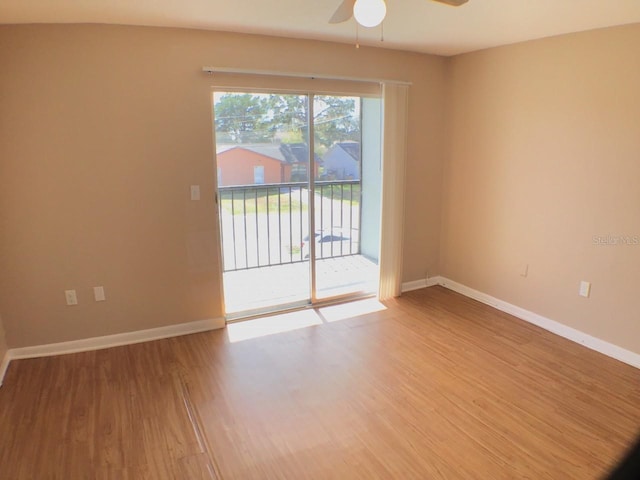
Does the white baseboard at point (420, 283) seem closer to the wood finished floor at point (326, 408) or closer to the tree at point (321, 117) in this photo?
the wood finished floor at point (326, 408)

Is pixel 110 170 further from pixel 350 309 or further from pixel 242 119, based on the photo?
pixel 350 309

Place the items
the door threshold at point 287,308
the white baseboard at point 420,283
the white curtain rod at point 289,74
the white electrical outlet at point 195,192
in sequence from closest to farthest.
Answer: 1. the white curtain rod at point 289,74
2. the white electrical outlet at point 195,192
3. the door threshold at point 287,308
4. the white baseboard at point 420,283

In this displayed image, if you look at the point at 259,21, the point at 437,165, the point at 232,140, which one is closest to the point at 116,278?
the point at 232,140

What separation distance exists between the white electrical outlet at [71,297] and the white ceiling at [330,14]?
1.83 meters

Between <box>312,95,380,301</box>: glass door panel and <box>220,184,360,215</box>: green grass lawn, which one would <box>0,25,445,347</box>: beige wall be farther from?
<box>220,184,360,215</box>: green grass lawn

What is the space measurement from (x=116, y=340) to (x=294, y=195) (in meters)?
2.14

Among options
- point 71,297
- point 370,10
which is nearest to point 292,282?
point 71,297

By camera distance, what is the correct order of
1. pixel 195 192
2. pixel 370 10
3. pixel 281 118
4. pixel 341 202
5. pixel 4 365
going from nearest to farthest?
pixel 370 10 < pixel 4 365 < pixel 195 192 < pixel 281 118 < pixel 341 202

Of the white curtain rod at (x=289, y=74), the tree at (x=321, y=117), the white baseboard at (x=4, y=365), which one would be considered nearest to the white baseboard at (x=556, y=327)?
the tree at (x=321, y=117)

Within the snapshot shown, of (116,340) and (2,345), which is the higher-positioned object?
(2,345)

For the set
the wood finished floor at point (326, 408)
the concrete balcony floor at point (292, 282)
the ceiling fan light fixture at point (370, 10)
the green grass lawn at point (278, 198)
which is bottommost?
the wood finished floor at point (326, 408)

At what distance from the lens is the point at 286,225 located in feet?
15.4

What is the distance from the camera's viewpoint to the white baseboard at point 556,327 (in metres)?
3.00

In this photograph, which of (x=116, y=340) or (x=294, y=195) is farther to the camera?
(x=294, y=195)
